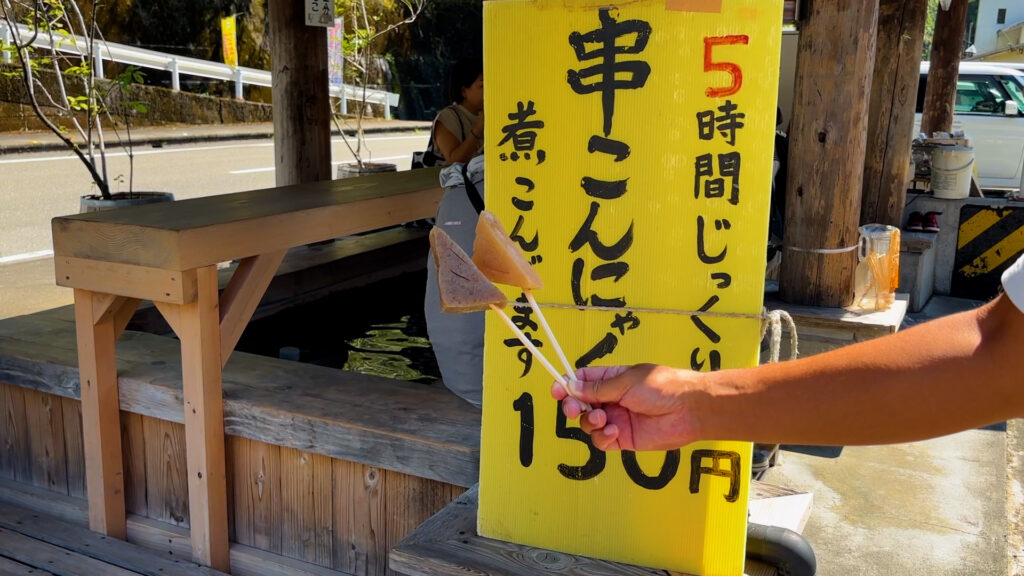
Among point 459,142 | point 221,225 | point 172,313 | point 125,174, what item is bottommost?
point 125,174

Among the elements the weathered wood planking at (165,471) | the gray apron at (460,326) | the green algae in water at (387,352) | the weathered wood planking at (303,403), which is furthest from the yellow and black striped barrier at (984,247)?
the weathered wood planking at (165,471)

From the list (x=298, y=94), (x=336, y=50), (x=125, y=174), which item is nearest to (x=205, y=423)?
(x=298, y=94)

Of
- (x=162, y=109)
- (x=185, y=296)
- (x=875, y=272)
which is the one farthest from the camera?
(x=162, y=109)

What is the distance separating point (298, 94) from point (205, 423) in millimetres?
3509

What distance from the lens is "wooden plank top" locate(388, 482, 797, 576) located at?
2117 millimetres

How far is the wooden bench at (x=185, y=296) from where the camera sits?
2895mm

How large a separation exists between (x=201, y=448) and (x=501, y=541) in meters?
1.35

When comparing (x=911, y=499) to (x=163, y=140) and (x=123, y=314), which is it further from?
(x=163, y=140)

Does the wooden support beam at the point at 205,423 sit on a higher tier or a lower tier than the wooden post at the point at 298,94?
lower

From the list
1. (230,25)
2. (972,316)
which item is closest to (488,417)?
(972,316)

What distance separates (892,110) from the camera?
19.7 ft

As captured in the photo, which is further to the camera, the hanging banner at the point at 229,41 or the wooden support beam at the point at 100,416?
the hanging banner at the point at 229,41

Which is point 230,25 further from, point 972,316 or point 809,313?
point 972,316

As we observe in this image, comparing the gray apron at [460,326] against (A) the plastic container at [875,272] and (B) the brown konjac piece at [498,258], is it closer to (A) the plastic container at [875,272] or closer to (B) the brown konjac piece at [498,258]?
(B) the brown konjac piece at [498,258]
